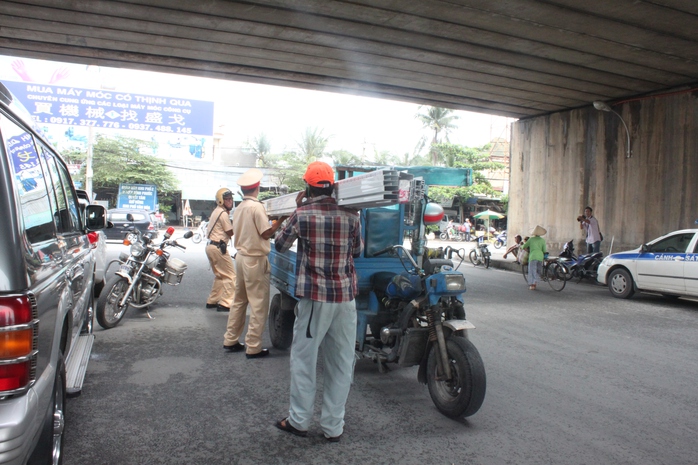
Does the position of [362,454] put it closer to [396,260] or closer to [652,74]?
[396,260]

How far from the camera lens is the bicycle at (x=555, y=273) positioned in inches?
444

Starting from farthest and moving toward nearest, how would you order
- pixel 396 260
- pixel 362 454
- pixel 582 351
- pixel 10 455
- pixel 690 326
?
pixel 690 326
pixel 582 351
pixel 396 260
pixel 362 454
pixel 10 455

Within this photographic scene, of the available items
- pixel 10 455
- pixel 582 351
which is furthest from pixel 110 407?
pixel 582 351

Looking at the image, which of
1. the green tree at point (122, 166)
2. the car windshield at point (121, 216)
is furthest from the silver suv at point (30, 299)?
the green tree at point (122, 166)

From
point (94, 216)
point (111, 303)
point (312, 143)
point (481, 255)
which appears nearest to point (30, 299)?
point (94, 216)

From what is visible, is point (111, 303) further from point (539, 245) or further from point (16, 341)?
point (539, 245)

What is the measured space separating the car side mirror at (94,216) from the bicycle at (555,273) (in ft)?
30.8

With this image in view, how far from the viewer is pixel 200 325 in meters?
6.54

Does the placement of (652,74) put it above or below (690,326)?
above

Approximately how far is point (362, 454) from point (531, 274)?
29.6 feet

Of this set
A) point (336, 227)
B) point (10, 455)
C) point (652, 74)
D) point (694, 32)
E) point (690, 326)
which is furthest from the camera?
point (652, 74)

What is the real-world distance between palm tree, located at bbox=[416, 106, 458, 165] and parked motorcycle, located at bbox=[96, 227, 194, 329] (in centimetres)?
3603

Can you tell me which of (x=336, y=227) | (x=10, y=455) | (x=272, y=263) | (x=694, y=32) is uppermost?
(x=694, y=32)

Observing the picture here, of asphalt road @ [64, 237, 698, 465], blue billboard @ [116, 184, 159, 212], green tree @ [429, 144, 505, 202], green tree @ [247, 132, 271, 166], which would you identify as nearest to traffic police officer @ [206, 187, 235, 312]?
asphalt road @ [64, 237, 698, 465]
